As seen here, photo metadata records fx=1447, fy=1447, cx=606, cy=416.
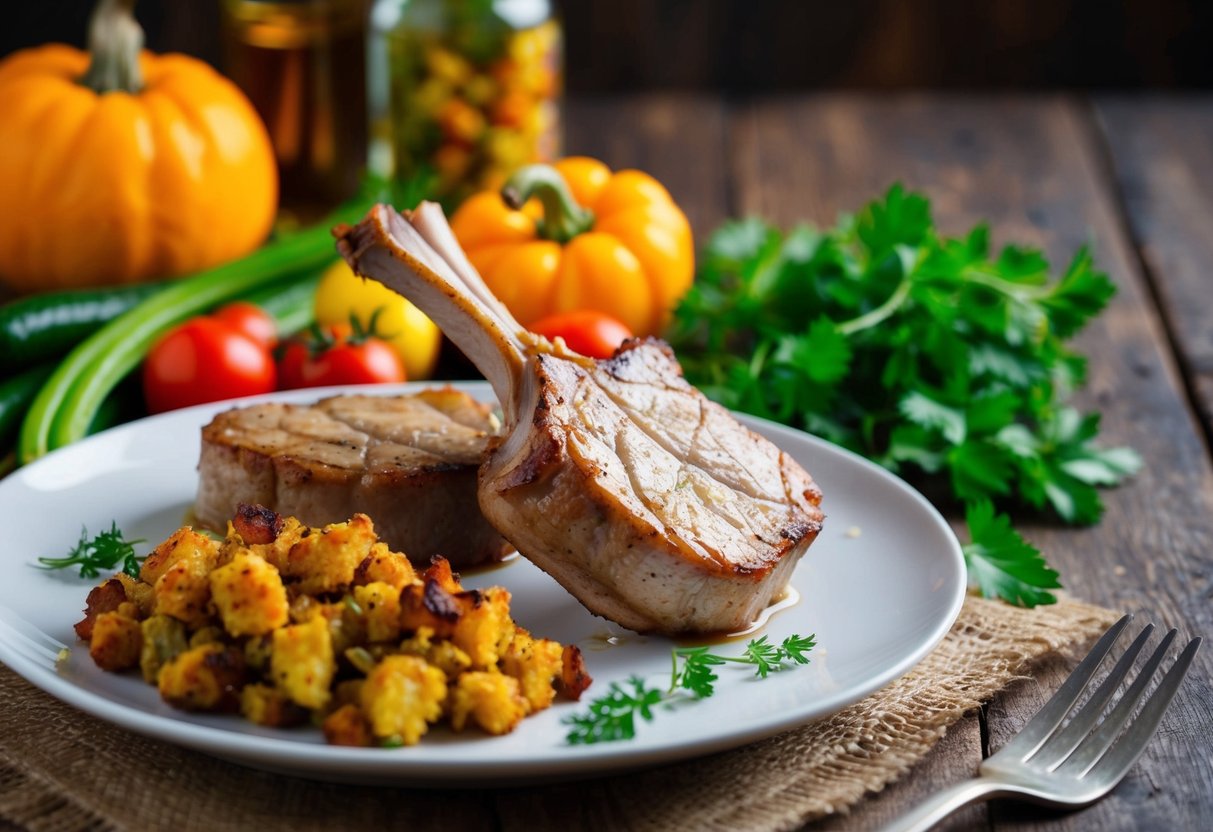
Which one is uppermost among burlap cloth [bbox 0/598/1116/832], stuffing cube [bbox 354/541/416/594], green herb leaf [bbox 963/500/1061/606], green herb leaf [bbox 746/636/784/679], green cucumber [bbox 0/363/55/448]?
stuffing cube [bbox 354/541/416/594]

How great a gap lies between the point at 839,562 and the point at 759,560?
17.5 inches

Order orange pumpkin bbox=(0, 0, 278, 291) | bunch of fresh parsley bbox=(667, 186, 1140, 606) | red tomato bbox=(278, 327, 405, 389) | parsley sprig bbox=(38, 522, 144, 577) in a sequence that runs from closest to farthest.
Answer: parsley sprig bbox=(38, 522, 144, 577)
bunch of fresh parsley bbox=(667, 186, 1140, 606)
red tomato bbox=(278, 327, 405, 389)
orange pumpkin bbox=(0, 0, 278, 291)

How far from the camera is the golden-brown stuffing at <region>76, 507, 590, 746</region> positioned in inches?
95.0

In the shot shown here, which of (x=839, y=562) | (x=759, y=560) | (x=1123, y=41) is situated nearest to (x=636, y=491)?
(x=759, y=560)

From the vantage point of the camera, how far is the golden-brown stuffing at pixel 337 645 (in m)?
2.41

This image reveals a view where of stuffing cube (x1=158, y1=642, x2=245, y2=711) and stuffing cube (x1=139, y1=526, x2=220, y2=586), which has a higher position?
stuffing cube (x1=139, y1=526, x2=220, y2=586)

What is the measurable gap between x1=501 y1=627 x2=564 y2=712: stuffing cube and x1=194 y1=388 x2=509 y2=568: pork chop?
73 centimetres

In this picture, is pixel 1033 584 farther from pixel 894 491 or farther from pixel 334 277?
pixel 334 277

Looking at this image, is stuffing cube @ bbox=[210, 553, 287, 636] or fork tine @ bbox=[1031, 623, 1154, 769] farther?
fork tine @ bbox=[1031, 623, 1154, 769]

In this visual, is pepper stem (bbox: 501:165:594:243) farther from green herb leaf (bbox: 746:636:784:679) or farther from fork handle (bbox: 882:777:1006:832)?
fork handle (bbox: 882:777:1006:832)

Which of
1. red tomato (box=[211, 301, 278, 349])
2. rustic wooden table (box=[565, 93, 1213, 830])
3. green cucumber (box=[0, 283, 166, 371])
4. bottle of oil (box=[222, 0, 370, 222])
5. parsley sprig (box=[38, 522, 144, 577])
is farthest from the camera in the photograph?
bottle of oil (box=[222, 0, 370, 222])

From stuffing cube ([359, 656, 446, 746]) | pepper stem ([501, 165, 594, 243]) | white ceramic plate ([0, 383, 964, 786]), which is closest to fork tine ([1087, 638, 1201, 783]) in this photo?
white ceramic plate ([0, 383, 964, 786])

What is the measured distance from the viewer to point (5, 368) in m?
4.48

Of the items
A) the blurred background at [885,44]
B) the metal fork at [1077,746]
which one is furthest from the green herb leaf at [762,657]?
the blurred background at [885,44]
